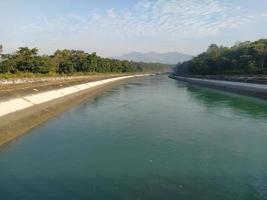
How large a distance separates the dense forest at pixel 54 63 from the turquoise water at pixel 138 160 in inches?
1491

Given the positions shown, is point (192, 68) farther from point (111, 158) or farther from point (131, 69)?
point (111, 158)

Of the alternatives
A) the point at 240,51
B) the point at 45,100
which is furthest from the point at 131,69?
the point at 45,100

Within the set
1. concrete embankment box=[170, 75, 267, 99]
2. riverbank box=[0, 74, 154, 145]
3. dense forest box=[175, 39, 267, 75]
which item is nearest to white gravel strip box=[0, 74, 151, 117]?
riverbank box=[0, 74, 154, 145]

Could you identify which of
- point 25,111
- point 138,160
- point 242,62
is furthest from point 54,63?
point 138,160

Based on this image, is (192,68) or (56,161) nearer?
(56,161)

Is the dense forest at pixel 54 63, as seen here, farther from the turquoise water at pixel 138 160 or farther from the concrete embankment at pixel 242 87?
the turquoise water at pixel 138 160

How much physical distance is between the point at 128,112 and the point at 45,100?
9119mm

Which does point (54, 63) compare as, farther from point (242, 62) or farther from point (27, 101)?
point (27, 101)

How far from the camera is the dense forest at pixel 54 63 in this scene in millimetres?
62213

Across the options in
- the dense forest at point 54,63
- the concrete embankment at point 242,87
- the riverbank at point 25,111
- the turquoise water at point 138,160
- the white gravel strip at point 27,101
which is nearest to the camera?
the turquoise water at point 138,160

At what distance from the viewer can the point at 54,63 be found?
8606 cm

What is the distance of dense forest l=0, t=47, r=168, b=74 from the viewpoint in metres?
62.2

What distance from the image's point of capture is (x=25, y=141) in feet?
67.6

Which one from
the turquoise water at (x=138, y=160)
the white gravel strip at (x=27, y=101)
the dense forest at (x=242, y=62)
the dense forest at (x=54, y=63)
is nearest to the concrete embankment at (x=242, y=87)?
the dense forest at (x=242, y=62)
